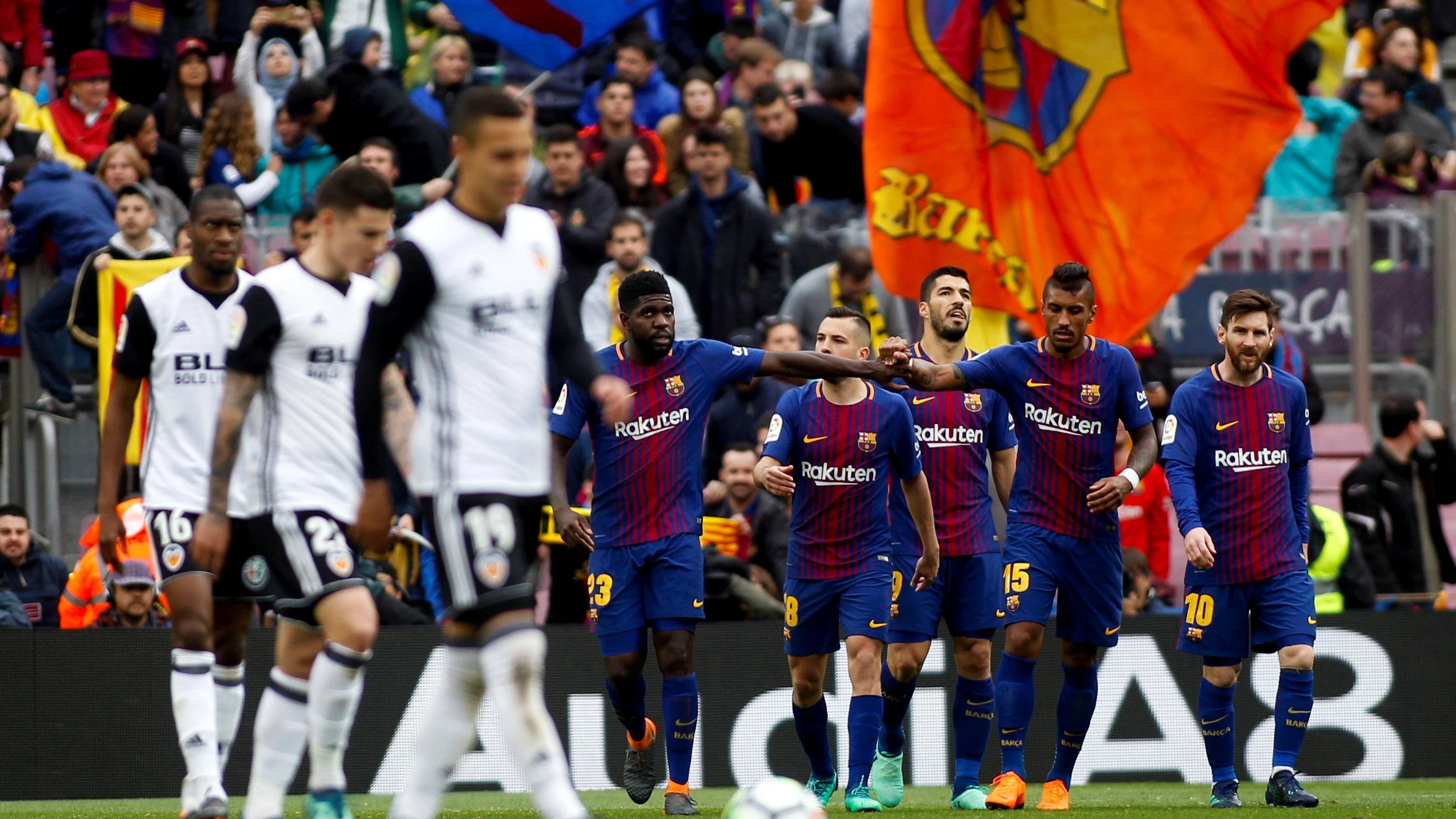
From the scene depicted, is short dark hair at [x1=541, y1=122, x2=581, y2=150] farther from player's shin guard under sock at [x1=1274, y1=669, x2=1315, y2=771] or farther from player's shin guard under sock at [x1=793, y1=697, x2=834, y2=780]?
player's shin guard under sock at [x1=1274, y1=669, x2=1315, y2=771]

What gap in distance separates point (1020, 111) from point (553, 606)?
4.70m

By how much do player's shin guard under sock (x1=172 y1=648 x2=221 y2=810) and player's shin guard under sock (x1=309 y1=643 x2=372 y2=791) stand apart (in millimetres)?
531

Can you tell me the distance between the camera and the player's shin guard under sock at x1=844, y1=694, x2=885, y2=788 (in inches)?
389

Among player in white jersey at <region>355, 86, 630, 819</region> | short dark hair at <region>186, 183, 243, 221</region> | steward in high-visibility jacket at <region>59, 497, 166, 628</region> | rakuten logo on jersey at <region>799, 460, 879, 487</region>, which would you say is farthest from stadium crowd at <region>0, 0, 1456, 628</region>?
player in white jersey at <region>355, 86, 630, 819</region>

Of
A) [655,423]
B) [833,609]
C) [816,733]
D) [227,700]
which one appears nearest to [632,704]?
[816,733]

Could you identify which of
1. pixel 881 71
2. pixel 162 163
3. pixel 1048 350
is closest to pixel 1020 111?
pixel 881 71

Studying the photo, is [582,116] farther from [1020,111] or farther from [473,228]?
[473,228]

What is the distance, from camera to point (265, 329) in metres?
7.46

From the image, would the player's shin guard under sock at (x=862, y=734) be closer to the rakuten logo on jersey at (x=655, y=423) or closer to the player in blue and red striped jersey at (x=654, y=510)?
the player in blue and red striped jersey at (x=654, y=510)

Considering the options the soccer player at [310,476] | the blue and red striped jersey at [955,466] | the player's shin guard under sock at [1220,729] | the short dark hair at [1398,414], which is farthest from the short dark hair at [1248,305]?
the soccer player at [310,476]

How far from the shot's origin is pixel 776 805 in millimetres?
7031

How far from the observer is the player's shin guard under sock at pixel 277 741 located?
23.4 ft

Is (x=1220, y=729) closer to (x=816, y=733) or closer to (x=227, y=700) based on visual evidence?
(x=816, y=733)

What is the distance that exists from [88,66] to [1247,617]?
10.3 m
